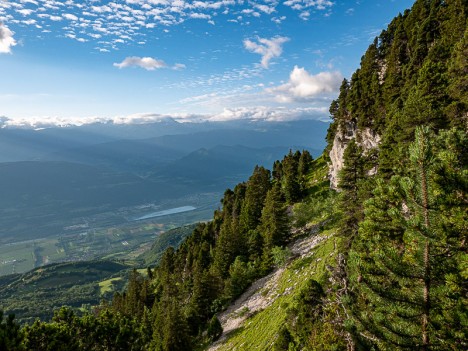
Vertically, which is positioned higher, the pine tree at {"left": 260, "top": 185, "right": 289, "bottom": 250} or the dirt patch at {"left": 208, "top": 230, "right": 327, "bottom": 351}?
the pine tree at {"left": 260, "top": 185, "right": 289, "bottom": 250}

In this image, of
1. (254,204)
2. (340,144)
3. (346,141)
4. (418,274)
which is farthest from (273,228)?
(418,274)

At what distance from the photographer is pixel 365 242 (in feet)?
69.6

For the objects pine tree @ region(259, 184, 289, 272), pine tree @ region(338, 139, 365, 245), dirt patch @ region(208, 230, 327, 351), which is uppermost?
pine tree @ region(338, 139, 365, 245)

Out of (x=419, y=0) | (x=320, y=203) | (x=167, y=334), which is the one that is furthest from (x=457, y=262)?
(x=419, y=0)

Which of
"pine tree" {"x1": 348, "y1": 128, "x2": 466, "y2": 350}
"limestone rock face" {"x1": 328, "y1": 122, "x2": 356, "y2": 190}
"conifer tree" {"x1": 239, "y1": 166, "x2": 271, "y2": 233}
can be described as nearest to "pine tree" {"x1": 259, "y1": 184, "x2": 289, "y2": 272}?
"conifer tree" {"x1": 239, "y1": 166, "x2": 271, "y2": 233}

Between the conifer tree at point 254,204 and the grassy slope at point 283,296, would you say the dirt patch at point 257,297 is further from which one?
the conifer tree at point 254,204

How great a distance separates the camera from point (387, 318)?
9.34 metres

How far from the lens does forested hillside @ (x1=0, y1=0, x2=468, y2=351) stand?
335 inches

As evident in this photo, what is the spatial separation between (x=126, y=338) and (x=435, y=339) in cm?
3769

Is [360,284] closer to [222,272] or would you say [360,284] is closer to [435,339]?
[435,339]

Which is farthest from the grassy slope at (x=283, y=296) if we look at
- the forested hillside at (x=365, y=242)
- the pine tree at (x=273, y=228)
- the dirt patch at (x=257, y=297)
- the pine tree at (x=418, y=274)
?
the pine tree at (x=418, y=274)

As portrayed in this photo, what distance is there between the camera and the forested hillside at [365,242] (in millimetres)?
8508

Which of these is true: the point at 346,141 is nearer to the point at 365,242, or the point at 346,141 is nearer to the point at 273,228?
the point at 273,228

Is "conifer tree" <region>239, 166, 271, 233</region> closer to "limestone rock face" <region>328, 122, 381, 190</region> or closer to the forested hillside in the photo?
the forested hillside
